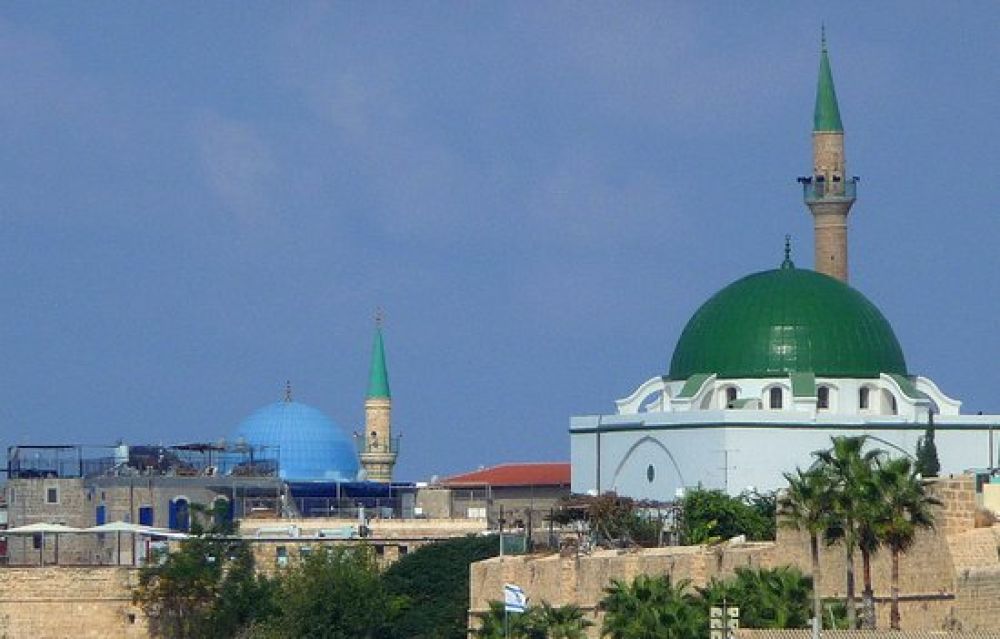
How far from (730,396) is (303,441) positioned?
17.5m

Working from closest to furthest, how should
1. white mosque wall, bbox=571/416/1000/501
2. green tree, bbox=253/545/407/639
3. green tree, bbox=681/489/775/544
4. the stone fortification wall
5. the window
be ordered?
the stone fortification wall, green tree, bbox=253/545/407/639, green tree, bbox=681/489/775/544, the window, white mosque wall, bbox=571/416/1000/501

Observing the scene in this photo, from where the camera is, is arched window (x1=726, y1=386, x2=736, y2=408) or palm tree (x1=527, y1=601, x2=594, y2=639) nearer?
palm tree (x1=527, y1=601, x2=594, y2=639)

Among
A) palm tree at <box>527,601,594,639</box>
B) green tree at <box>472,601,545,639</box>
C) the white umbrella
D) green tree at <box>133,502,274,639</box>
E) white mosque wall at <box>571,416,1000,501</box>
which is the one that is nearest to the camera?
palm tree at <box>527,601,594,639</box>

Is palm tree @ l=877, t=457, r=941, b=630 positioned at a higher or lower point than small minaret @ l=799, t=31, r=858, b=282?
lower

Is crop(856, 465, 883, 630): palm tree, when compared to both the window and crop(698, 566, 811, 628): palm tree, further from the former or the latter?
the window

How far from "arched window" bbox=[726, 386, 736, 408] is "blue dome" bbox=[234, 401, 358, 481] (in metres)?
15.5

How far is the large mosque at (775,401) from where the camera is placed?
6994 cm

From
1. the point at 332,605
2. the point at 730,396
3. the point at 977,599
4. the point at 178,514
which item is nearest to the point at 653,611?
the point at 977,599

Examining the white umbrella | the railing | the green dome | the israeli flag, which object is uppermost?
the green dome

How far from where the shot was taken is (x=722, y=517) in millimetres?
58188

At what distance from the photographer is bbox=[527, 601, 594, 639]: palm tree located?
43.9 meters

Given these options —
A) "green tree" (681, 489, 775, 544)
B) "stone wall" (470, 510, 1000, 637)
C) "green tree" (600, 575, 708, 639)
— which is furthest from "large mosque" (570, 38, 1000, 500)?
"green tree" (600, 575, 708, 639)

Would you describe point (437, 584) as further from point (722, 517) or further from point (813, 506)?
point (813, 506)

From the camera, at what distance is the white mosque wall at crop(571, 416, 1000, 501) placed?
69562 mm
